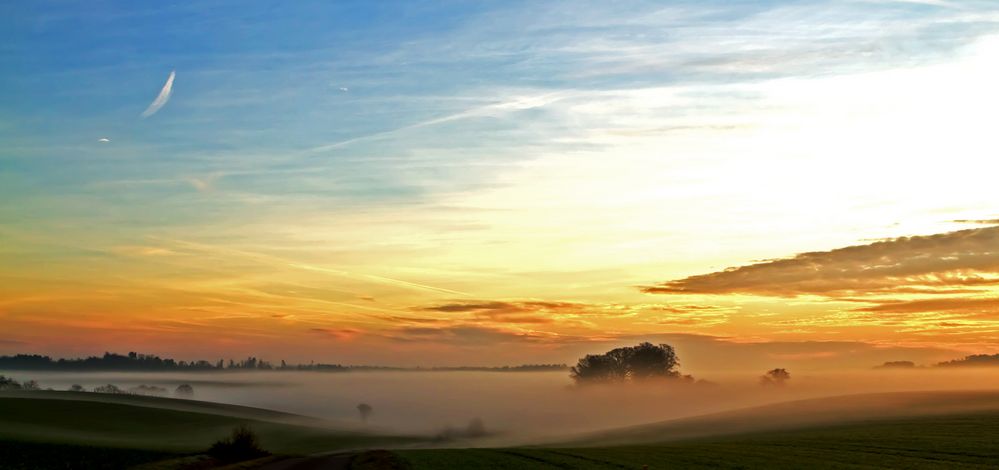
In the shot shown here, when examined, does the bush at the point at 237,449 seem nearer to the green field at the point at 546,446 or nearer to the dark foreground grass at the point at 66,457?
the green field at the point at 546,446

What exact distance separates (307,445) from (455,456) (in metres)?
40.5

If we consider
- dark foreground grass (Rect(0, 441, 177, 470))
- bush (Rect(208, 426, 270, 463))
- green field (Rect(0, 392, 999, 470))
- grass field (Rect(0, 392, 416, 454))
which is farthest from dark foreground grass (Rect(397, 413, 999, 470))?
grass field (Rect(0, 392, 416, 454))

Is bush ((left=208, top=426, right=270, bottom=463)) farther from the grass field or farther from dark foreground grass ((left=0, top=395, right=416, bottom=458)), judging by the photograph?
dark foreground grass ((left=0, top=395, right=416, bottom=458))

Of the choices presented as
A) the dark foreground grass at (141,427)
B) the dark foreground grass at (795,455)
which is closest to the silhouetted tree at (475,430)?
the dark foreground grass at (141,427)

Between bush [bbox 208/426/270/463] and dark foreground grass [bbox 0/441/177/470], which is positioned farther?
bush [bbox 208/426/270/463]

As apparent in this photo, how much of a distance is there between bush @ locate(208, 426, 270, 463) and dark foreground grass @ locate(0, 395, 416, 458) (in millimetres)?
16141

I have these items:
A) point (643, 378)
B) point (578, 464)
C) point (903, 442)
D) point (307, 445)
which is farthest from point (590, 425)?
point (578, 464)

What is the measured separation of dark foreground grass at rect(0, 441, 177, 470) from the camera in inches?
2316

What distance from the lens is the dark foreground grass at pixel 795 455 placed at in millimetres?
50188

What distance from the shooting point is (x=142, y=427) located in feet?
339

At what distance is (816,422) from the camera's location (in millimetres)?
108750

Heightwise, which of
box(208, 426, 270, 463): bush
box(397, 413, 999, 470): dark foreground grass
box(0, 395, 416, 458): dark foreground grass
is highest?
box(397, 413, 999, 470): dark foreground grass

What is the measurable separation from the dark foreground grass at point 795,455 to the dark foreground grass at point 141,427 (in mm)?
35111

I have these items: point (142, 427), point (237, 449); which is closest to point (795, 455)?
point (237, 449)
